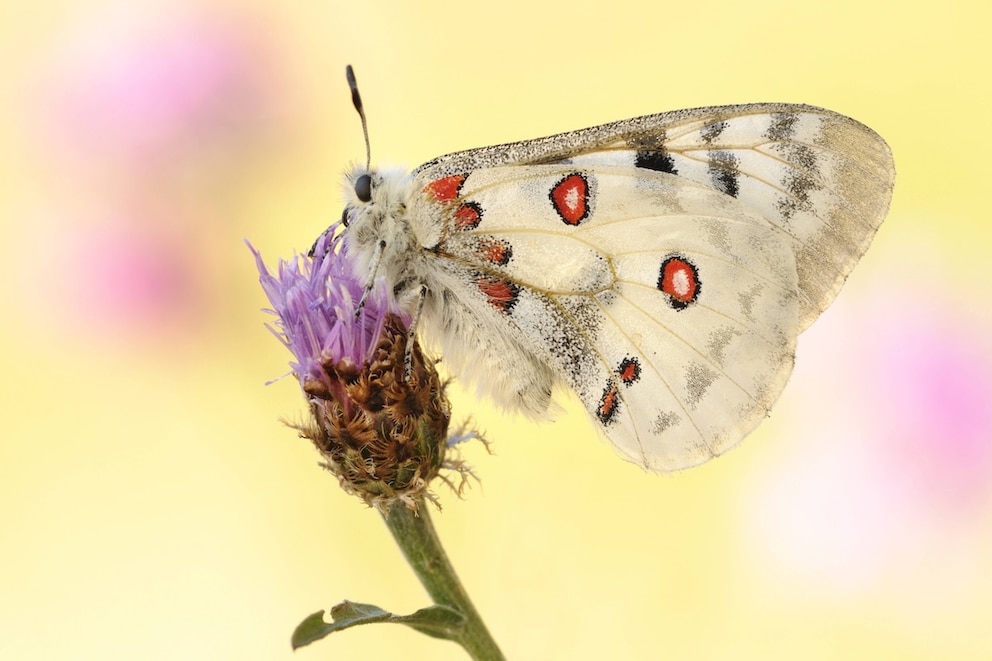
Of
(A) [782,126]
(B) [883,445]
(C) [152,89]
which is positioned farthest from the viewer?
(C) [152,89]

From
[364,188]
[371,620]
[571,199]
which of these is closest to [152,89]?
[364,188]

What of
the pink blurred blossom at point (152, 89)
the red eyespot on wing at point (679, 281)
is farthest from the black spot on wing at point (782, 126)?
the pink blurred blossom at point (152, 89)

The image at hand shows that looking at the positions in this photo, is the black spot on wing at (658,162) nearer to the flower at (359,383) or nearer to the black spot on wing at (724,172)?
the black spot on wing at (724,172)

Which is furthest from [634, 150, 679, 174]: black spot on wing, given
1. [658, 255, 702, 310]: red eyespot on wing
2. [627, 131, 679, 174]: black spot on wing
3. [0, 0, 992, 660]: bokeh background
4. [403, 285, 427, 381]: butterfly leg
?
[0, 0, 992, 660]: bokeh background

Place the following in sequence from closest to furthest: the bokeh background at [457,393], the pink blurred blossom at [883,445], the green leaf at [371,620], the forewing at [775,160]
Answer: the green leaf at [371,620], the forewing at [775,160], the pink blurred blossom at [883,445], the bokeh background at [457,393]

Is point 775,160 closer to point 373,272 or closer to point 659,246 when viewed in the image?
point 659,246

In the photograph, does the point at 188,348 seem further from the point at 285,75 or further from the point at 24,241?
the point at 285,75

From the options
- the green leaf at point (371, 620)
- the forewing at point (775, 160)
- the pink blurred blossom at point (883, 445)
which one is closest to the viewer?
the green leaf at point (371, 620)
